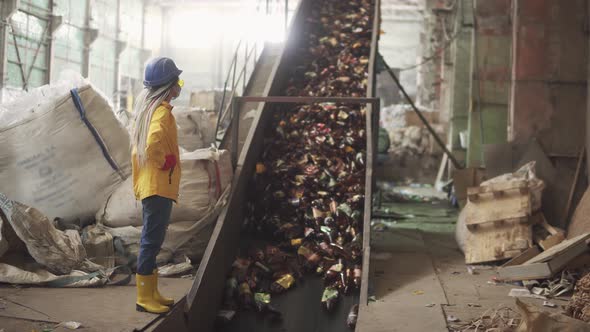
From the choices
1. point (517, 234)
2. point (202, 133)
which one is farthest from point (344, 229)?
point (202, 133)

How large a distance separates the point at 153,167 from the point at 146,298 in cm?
76

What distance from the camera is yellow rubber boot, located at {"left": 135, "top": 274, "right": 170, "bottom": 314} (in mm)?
3154

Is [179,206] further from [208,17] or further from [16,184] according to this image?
[208,17]

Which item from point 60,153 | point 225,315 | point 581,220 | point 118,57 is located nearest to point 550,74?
point 581,220

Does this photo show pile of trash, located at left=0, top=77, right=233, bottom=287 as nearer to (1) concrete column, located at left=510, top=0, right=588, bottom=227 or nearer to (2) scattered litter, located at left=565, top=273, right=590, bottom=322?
(2) scattered litter, located at left=565, top=273, right=590, bottom=322

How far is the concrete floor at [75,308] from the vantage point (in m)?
2.94

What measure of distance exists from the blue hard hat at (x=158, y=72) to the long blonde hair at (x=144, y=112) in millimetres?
45

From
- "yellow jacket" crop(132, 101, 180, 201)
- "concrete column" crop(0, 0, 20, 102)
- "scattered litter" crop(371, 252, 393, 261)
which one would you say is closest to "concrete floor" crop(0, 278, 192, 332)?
"yellow jacket" crop(132, 101, 180, 201)

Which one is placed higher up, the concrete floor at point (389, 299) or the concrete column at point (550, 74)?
the concrete column at point (550, 74)

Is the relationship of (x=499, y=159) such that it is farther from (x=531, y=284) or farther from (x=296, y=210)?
(x=296, y=210)

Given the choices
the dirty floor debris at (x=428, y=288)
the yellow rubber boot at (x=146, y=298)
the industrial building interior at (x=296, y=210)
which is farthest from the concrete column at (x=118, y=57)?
the yellow rubber boot at (x=146, y=298)

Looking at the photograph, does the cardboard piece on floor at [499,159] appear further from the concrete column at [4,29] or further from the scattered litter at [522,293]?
the concrete column at [4,29]

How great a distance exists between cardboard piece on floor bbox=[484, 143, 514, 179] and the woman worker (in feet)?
14.1

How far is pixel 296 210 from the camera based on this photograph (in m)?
4.84
